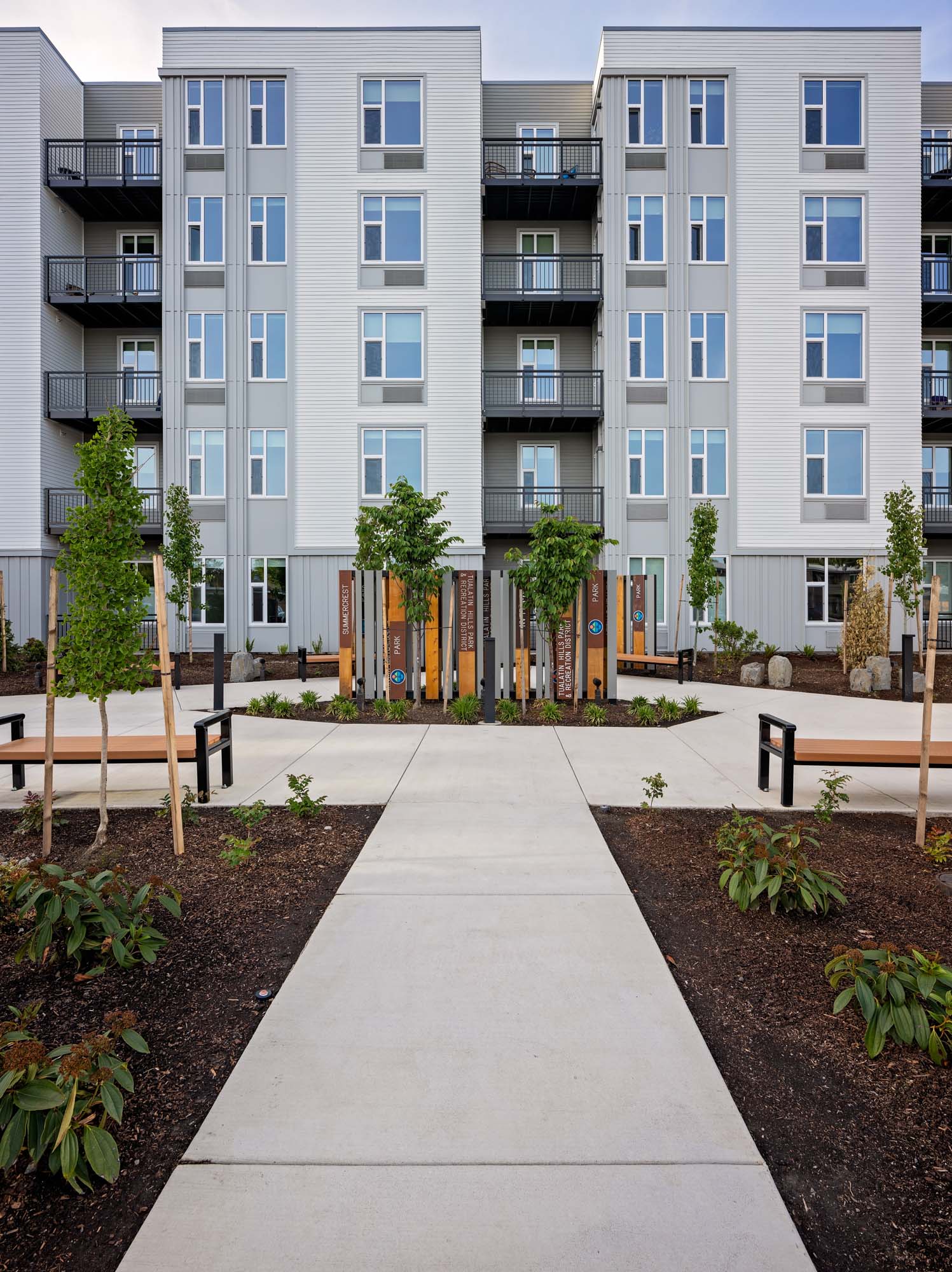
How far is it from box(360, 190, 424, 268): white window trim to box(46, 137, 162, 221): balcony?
6.64 metres

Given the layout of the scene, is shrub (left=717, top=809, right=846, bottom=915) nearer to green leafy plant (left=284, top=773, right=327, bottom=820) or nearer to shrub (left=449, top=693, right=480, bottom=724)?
green leafy plant (left=284, top=773, right=327, bottom=820)

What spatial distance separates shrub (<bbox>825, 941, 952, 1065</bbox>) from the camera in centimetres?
304

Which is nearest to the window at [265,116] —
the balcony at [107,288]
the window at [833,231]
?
the balcony at [107,288]

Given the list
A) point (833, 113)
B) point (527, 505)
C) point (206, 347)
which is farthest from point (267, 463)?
point (833, 113)

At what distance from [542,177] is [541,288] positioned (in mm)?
3494

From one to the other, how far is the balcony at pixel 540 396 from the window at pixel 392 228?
455 cm

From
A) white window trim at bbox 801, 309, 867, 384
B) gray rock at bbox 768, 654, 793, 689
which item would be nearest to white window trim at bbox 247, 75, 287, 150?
white window trim at bbox 801, 309, 867, 384

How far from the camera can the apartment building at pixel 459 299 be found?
23.6 meters

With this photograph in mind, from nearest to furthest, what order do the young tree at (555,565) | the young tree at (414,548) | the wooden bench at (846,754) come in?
the wooden bench at (846,754), the young tree at (555,565), the young tree at (414,548)

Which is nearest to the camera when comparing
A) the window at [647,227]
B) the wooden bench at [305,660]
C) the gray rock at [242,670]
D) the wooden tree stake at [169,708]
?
the wooden tree stake at [169,708]

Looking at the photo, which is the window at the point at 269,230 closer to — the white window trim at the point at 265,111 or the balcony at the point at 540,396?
the white window trim at the point at 265,111

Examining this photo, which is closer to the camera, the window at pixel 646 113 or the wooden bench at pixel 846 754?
the wooden bench at pixel 846 754

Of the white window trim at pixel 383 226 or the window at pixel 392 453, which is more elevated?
the white window trim at pixel 383 226

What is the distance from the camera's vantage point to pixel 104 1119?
2.48 metres
